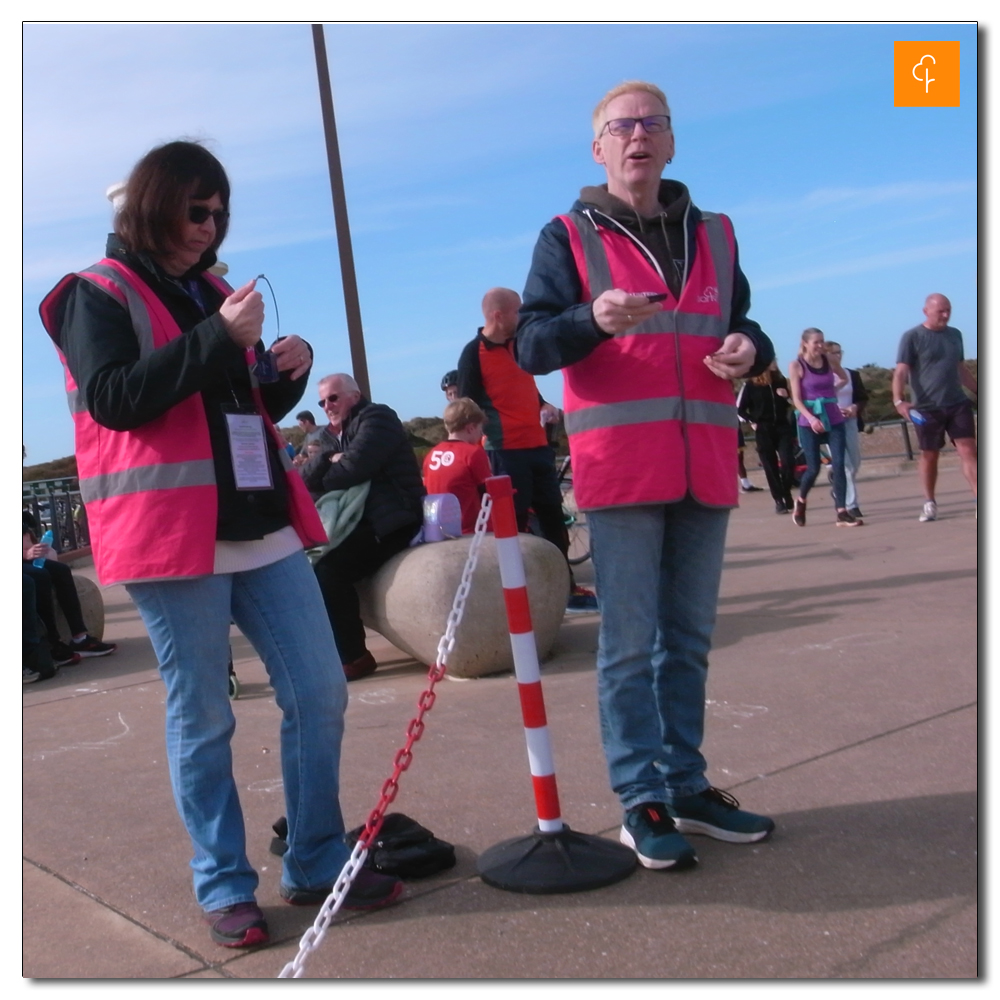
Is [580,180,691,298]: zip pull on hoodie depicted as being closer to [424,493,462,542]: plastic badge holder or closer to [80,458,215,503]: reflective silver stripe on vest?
[80,458,215,503]: reflective silver stripe on vest

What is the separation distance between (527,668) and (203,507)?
97cm

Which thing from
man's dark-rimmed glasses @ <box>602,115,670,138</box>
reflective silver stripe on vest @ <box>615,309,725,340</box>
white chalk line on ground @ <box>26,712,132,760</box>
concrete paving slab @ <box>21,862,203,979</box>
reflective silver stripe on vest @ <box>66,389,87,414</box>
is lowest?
white chalk line on ground @ <box>26,712,132,760</box>

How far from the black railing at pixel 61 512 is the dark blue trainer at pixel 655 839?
41.6 feet

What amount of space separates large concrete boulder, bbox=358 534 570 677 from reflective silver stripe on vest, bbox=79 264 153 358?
297 centimetres

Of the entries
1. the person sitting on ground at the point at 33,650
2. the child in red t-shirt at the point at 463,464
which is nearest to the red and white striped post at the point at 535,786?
the child in red t-shirt at the point at 463,464

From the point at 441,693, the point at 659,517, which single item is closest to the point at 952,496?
the point at 441,693

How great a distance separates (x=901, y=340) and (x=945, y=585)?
11.5 feet

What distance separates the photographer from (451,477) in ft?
22.7

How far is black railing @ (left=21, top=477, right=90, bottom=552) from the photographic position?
15289 mm

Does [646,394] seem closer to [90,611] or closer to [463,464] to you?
[463,464]

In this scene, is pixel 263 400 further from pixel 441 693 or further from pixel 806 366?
pixel 806 366

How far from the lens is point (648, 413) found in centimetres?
331

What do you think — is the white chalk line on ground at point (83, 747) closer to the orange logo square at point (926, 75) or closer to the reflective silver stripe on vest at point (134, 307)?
the reflective silver stripe on vest at point (134, 307)

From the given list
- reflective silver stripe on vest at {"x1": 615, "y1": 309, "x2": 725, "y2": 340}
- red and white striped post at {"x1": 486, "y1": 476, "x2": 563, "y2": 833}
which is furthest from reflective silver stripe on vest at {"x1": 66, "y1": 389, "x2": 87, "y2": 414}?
reflective silver stripe on vest at {"x1": 615, "y1": 309, "x2": 725, "y2": 340}
